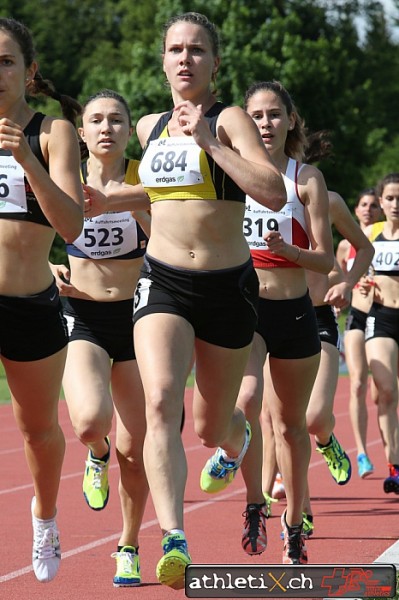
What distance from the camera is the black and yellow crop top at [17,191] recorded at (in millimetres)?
5207

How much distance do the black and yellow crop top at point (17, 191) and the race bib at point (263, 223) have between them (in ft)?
6.72

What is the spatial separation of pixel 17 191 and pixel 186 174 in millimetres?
720

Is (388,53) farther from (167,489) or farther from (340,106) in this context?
(167,489)

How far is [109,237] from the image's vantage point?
7.12 meters

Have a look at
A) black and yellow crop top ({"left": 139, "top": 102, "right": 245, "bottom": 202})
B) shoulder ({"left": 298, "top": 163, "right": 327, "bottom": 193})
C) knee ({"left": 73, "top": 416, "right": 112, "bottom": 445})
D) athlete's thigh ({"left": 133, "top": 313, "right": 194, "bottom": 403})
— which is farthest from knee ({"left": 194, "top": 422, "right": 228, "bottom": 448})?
shoulder ({"left": 298, "top": 163, "right": 327, "bottom": 193})

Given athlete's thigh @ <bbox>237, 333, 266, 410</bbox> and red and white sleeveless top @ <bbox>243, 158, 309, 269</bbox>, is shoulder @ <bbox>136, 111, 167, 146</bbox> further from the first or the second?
athlete's thigh @ <bbox>237, 333, 266, 410</bbox>

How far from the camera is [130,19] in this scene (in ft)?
216

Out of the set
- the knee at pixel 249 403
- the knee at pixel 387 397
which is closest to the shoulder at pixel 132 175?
the knee at pixel 249 403

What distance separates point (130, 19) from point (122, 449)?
60.9 meters

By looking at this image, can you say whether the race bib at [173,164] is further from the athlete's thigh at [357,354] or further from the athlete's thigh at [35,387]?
the athlete's thigh at [357,354]

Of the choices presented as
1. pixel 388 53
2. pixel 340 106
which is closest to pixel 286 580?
pixel 340 106

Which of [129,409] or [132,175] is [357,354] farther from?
[129,409]

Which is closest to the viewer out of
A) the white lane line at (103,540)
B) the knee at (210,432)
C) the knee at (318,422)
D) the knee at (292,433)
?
the knee at (210,432)

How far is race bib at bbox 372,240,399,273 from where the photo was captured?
1088 centimetres
